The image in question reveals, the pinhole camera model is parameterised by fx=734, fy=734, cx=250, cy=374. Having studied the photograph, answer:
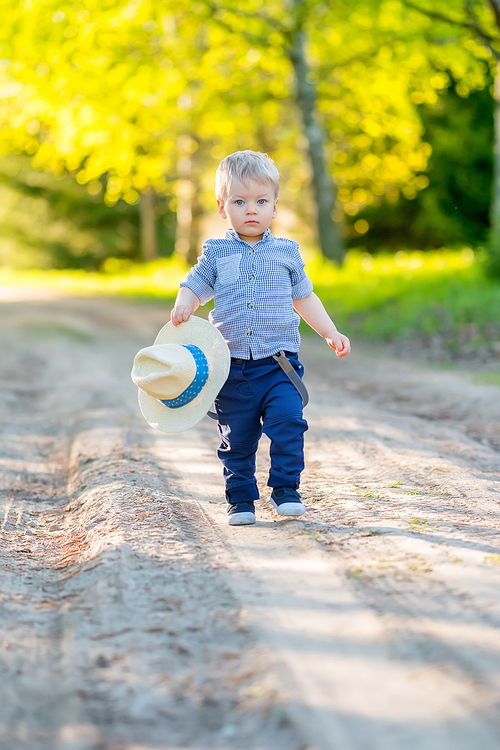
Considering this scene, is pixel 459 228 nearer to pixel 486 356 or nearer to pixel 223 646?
pixel 486 356

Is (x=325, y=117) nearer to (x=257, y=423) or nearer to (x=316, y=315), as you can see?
(x=316, y=315)

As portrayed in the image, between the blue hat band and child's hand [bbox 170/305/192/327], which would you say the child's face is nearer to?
child's hand [bbox 170/305/192/327]

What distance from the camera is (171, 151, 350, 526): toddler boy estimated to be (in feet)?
10.7

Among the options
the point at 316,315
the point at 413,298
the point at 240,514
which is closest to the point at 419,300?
the point at 413,298

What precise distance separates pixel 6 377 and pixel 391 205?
680 inches

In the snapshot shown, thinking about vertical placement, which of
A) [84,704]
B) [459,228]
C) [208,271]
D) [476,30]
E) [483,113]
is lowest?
[84,704]

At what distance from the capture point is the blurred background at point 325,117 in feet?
36.5

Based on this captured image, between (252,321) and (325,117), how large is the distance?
16.0m

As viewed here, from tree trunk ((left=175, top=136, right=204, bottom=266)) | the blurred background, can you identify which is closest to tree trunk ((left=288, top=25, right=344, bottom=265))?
the blurred background

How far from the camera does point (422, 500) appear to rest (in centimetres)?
333

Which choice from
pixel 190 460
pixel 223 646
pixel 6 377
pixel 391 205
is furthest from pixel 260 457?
pixel 391 205

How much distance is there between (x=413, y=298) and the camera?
34.3 feet

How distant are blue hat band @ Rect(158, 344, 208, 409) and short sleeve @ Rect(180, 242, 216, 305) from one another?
0.31m

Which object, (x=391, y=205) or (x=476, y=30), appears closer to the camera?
(x=476, y=30)
